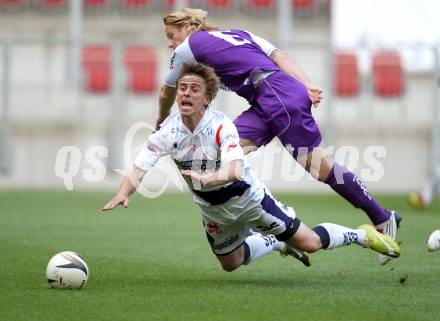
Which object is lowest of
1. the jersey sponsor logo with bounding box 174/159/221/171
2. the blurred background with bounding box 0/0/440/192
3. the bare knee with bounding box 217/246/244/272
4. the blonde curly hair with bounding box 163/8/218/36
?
the blurred background with bounding box 0/0/440/192

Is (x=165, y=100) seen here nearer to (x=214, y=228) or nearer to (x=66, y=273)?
(x=214, y=228)

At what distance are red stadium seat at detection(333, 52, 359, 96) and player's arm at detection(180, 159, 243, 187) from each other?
46.2ft

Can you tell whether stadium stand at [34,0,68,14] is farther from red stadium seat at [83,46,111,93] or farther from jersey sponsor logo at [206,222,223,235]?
jersey sponsor logo at [206,222,223,235]

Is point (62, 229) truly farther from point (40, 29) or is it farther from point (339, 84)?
point (40, 29)

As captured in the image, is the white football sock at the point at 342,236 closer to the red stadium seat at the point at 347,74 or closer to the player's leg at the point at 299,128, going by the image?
the player's leg at the point at 299,128

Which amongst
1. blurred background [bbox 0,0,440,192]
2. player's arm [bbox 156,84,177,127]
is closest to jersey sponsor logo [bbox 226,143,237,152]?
player's arm [bbox 156,84,177,127]

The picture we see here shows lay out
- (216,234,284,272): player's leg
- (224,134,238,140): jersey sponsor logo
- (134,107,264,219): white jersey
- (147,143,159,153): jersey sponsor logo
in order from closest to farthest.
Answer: (224,134,238,140): jersey sponsor logo, (134,107,264,219): white jersey, (147,143,159,153): jersey sponsor logo, (216,234,284,272): player's leg

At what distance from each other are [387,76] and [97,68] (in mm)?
5630

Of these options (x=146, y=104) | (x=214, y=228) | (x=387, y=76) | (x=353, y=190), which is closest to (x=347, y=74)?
(x=387, y=76)

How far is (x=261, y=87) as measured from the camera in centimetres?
762

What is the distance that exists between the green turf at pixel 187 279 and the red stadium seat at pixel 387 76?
7.43 metres

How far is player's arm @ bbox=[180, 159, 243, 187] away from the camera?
6.24 metres

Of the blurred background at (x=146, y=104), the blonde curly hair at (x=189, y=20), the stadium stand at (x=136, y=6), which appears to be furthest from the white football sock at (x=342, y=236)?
the stadium stand at (x=136, y=6)

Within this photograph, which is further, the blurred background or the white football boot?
the blurred background
